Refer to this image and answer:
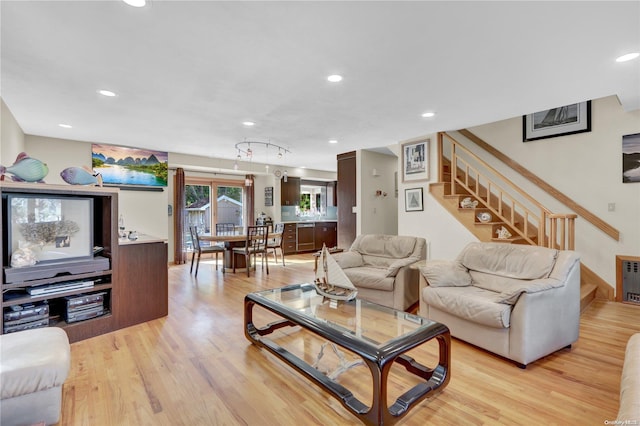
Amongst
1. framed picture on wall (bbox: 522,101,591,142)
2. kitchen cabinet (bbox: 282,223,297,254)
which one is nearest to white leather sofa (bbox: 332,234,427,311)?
framed picture on wall (bbox: 522,101,591,142)

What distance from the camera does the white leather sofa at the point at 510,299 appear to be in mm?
2281

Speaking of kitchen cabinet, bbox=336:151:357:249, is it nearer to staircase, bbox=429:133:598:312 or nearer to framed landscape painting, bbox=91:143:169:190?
staircase, bbox=429:133:598:312

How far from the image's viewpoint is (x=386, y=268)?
3922mm

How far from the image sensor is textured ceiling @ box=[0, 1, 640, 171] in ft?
6.05

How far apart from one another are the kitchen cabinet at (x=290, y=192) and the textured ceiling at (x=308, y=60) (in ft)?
13.7

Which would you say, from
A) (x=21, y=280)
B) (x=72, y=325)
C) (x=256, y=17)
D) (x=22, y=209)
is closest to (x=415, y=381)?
(x=256, y=17)

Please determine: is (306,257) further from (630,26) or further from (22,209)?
(630,26)

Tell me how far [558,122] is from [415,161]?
212 centimetres

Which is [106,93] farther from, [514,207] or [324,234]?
[324,234]

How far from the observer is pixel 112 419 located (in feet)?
5.66

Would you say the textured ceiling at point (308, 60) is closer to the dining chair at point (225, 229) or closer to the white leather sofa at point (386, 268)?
the white leather sofa at point (386, 268)

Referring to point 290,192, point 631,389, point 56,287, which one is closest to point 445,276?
point 631,389

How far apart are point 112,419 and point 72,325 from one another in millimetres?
1477

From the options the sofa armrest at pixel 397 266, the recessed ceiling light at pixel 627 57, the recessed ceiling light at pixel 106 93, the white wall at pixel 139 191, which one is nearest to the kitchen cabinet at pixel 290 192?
the white wall at pixel 139 191
